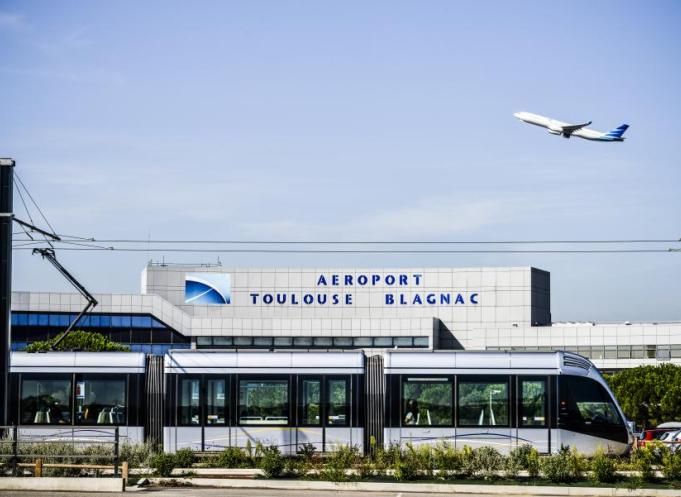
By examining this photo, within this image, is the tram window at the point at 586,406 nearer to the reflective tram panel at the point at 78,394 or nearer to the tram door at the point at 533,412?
the tram door at the point at 533,412

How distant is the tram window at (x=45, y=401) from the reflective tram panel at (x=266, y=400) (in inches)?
126

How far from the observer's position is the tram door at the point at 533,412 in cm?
3425

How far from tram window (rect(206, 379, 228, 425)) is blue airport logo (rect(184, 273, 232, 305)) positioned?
7667 centimetres

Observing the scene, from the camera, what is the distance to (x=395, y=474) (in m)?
30.6

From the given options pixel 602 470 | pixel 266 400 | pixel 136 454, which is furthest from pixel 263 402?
pixel 602 470

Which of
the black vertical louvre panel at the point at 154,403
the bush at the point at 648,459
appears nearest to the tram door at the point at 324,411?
the black vertical louvre panel at the point at 154,403

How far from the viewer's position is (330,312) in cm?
11169

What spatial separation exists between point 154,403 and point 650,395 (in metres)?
43.3

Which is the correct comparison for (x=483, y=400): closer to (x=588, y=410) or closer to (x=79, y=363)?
(x=588, y=410)

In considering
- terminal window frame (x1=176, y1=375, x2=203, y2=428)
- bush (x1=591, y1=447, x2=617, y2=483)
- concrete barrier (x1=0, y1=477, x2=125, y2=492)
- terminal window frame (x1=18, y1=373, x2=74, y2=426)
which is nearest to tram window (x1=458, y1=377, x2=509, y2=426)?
bush (x1=591, y1=447, x2=617, y2=483)

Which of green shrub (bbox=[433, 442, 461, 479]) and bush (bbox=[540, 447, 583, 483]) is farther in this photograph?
green shrub (bbox=[433, 442, 461, 479])

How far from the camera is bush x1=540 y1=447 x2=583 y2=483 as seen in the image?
30.1m

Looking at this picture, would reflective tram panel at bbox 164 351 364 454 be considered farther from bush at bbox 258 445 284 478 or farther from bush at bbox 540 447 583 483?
bush at bbox 540 447 583 483

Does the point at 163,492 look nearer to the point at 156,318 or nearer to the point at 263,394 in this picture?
the point at 263,394
